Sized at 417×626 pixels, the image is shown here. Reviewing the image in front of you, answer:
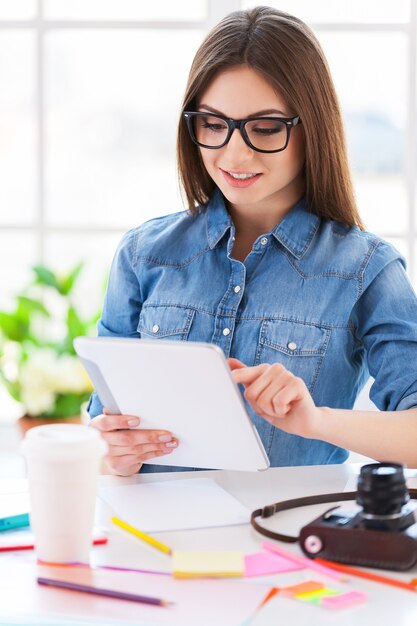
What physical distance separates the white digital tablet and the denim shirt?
0.36 meters

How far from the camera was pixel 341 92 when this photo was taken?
9.84 feet

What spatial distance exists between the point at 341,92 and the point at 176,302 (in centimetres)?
146

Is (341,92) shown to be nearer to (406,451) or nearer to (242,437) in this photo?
(406,451)

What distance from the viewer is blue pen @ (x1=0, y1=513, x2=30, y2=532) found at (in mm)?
1254

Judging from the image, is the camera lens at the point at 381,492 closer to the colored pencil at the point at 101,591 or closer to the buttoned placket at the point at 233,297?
the colored pencil at the point at 101,591

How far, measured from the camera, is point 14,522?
4.14 ft

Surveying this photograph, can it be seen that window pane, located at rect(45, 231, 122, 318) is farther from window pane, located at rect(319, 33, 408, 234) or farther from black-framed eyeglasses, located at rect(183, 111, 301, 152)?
black-framed eyeglasses, located at rect(183, 111, 301, 152)

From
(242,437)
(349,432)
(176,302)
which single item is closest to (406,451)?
(349,432)

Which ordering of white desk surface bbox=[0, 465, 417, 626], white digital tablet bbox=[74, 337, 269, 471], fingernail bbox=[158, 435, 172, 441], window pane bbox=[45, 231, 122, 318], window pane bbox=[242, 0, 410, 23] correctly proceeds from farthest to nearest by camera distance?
window pane bbox=[45, 231, 122, 318] < window pane bbox=[242, 0, 410, 23] < fingernail bbox=[158, 435, 172, 441] < white digital tablet bbox=[74, 337, 269, 471] < white desk surface bbox=[0, 465, 417, 626]

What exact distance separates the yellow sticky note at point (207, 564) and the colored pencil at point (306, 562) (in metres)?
0.06

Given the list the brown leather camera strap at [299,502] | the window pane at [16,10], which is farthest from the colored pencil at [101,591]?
the window pane at [16,10]

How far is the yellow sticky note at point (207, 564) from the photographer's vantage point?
110 centimetres

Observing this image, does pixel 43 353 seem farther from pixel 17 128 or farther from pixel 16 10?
pixel 16 10

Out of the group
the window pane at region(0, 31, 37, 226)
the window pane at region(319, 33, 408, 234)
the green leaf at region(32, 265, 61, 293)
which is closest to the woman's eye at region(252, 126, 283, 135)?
the window pane at region(319, 33, 408, 234)
